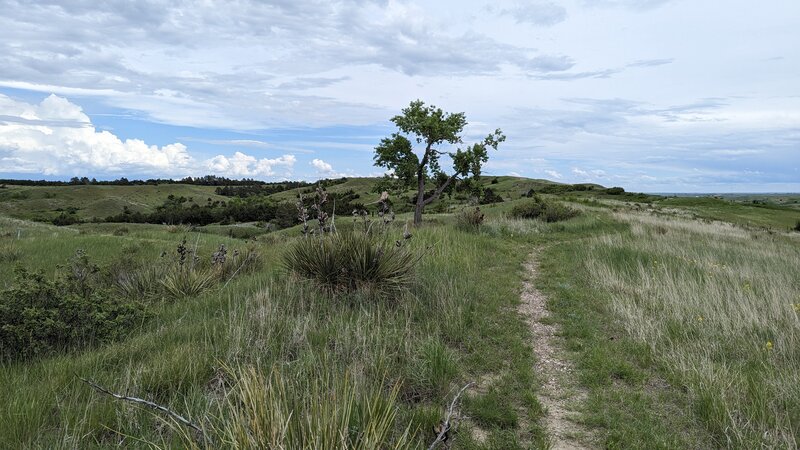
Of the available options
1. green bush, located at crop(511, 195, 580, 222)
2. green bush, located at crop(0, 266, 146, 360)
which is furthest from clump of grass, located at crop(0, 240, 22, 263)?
green bush, located at crop(511, 195, 580, 222)

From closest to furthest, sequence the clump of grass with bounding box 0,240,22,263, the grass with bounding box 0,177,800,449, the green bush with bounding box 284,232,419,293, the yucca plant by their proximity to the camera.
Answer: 1. the grass with bounding box 0,177,800,449
2. the green bush with bounding box 284,232,419,293
3. the yucca plant
4. the clump of grass with bounding box 0,240,22,263

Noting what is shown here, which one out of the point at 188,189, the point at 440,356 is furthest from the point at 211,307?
the point at 188,189

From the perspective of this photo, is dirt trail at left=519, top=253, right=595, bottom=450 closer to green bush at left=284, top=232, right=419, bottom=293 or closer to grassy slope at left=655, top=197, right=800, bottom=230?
green bush at left=284, top=232, right=419, bottom=293

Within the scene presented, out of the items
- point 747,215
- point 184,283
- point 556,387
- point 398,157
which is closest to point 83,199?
point 398,157

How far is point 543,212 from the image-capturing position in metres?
27.7

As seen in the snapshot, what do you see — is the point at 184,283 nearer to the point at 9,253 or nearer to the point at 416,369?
the point at 416,369

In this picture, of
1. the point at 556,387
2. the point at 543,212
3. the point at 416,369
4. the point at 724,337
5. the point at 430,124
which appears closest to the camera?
the point at 416,369

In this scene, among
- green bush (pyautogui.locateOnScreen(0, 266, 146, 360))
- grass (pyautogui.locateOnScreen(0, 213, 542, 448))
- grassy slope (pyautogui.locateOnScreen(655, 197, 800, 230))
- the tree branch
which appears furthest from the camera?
grassy slope (pyautogui.locateOnScreen(655, 197, 800, 230))

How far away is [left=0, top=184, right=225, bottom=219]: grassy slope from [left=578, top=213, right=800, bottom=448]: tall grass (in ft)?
257

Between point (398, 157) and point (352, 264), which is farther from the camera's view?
point (398, 157)

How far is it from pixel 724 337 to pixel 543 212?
2243cm

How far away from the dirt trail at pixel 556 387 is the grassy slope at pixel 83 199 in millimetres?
77982

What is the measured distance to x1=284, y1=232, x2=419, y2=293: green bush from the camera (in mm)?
7125

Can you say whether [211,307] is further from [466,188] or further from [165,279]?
[466,188]
